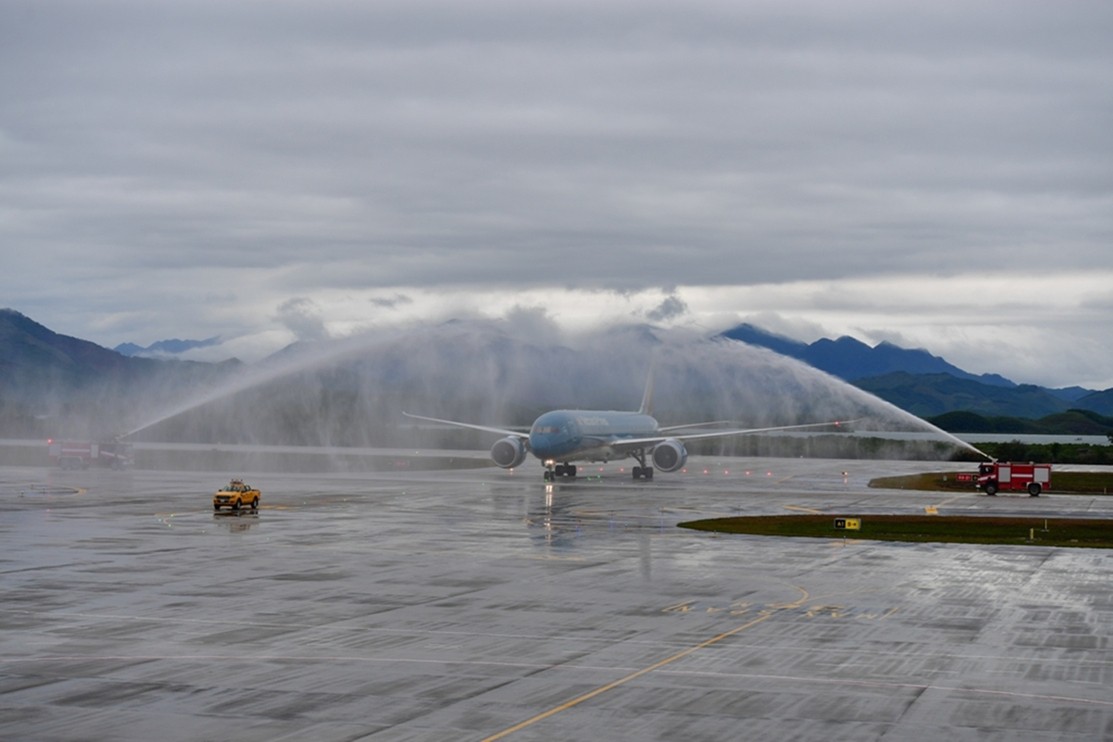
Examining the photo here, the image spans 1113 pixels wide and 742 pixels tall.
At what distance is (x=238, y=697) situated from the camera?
2550 centimetres

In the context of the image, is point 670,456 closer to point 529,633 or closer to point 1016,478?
point 1016,478

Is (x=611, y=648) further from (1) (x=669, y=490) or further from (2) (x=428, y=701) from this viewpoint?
(1) (x=669, y=490)

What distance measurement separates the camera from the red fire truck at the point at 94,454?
113562 millimetres

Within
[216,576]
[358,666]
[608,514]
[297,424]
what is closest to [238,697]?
[358,666]

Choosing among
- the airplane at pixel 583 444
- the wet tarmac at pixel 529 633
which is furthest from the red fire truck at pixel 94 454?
the wet tarmac at pixel 529 633

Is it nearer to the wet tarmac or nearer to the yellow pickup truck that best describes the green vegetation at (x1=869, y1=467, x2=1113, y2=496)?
the wet tarmac

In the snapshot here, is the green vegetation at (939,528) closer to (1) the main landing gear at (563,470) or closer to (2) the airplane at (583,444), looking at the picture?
(2) the airplane at (583,444)

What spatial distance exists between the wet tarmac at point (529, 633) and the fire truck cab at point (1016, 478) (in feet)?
128

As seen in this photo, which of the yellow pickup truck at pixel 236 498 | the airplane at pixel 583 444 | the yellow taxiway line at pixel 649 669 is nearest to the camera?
the yellow taxiway line at pixel 649 669

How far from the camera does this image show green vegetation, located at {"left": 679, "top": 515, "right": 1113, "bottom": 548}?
5981 cm

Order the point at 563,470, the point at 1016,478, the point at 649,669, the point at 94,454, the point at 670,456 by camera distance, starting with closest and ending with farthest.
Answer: the point at 649,669
the point at 1016,478
the point at 670,456
the point at 563,470
the point at 94,454

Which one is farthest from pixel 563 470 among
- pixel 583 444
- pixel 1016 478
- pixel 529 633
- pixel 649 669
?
pixel 649 669

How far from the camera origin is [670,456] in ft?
341

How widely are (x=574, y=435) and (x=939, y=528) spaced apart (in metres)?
40.6
